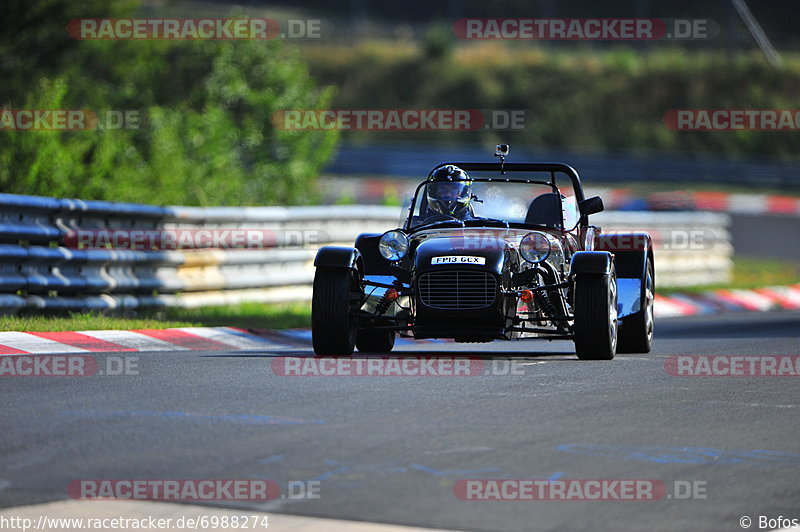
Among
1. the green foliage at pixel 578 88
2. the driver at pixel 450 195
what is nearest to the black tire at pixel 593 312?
the driver at pixel 450 195

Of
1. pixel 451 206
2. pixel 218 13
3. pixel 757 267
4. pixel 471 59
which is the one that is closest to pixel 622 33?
pixel 471 59

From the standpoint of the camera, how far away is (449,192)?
1166cm

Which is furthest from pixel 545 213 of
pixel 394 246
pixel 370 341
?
pixel 370 341

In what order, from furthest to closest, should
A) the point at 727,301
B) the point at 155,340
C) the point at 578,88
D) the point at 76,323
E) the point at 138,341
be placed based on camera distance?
the point at 578,88, the point at 727,301, the point at 76,323, the point at 155,340, the point at 138,341

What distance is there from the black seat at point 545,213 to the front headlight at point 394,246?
52.1 inches

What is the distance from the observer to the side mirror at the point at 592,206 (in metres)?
11.3

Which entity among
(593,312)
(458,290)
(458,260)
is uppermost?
(458,260)

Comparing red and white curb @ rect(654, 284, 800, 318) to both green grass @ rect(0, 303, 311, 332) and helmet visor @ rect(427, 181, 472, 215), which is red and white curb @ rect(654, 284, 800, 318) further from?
helmet visor @ rect(427, 181, 472, 215)

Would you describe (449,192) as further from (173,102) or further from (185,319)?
(173,102)

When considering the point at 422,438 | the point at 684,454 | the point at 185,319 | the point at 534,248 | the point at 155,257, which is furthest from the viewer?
the point at 155,257

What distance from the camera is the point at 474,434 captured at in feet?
22.2

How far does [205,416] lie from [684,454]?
2.33 meters

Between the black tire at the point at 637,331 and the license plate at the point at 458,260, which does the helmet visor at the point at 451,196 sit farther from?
the black tire at the point at 637,331

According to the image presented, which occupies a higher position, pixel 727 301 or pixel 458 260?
pixel 458 260
